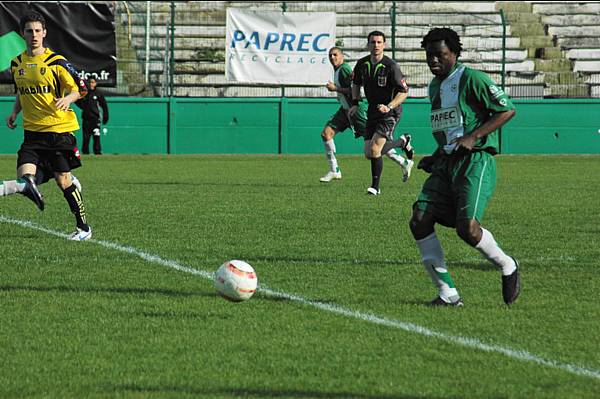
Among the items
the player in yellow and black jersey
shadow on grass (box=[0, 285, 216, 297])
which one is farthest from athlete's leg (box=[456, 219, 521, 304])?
the player in yellow and black jersey

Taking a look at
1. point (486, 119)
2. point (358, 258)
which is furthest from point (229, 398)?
point (358, 258)

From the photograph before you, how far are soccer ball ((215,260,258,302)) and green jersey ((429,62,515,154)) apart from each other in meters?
1.49

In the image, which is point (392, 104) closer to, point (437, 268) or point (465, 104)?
point (465, 104)

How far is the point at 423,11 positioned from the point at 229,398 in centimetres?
2897

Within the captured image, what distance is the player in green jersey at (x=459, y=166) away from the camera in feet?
23.5

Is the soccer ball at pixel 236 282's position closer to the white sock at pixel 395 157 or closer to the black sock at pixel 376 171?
the black sock at pixel 376 171

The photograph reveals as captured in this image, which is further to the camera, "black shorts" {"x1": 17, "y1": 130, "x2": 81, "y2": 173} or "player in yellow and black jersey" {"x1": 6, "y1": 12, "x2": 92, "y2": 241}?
"black shorts" {"x1": 17, "y1": 130, "x2": 81, "y2": 173}

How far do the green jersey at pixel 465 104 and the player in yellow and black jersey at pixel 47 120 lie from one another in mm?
4290

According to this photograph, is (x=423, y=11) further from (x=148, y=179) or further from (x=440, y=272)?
(x=440, y=272)

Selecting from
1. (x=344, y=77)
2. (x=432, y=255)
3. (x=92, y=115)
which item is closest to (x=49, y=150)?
(x=432, y=255)

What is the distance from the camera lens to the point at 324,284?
26.9 feet

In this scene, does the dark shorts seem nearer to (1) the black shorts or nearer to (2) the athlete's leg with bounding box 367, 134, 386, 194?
(2) the athlete's leg with bounding box 367, 134, 386, 194

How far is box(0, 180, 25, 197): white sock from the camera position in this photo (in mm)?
10984

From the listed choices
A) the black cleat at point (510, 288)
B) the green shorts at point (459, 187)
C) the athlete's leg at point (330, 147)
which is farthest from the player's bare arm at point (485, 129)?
the athlete's leg at point (330, 147)
